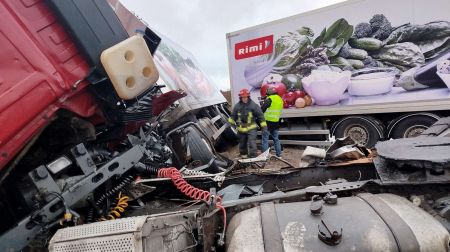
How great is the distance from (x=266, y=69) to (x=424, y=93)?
324 centimetres

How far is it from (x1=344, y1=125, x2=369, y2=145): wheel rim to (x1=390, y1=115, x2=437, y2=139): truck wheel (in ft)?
1.76

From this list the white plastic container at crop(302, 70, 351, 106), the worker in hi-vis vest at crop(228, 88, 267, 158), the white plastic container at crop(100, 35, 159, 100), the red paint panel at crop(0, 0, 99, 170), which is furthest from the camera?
the worker in hi-vis vest at crop(228, 88, 267, 158)

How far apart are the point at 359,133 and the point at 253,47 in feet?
10.1

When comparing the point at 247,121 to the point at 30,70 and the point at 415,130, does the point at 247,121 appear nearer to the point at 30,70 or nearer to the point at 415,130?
the point at 415,130

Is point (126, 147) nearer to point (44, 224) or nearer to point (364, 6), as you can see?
point (44, 224)

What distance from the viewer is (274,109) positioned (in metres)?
7.53

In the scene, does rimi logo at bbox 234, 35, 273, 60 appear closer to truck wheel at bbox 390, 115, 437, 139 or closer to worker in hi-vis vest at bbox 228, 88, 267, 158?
worker in hi-vis vest at bbox 228, 88, 267, 158

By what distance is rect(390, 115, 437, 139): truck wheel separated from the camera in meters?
6.25

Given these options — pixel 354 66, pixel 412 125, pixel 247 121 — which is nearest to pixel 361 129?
pixel 412 125

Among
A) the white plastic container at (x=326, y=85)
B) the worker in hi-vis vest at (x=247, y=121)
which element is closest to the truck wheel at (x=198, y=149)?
the worker in hi-vis vest at (x=247, y=121)

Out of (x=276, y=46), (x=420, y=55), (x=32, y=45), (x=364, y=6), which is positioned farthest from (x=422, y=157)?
(x=276, y=46)

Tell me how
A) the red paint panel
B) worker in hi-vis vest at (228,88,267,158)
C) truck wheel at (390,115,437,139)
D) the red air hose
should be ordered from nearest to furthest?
the red paint panel → the red air hose → truck wheel at (390,115,437,139) → worker in hi-vis vest at (228,88,267,158)

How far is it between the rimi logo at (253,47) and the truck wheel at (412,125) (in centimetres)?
311

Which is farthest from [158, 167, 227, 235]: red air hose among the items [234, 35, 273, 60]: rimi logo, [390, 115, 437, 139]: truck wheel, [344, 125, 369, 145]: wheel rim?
[234, 35, 273, 60]: rimi logo
